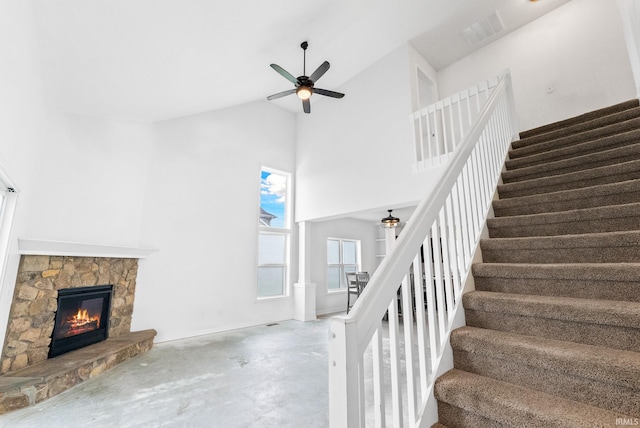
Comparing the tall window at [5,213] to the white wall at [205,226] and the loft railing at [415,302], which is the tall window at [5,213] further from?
the loft railing at [415,302]

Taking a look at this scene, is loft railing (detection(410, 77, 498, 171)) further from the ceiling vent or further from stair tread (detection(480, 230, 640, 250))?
stair tread (detection(480, 230, 640, 250))

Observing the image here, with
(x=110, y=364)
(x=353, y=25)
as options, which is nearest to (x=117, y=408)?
(x=110, y=364)

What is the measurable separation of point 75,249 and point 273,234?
10.6 ft

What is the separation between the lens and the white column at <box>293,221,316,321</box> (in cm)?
568

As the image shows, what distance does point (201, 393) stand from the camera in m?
2.52

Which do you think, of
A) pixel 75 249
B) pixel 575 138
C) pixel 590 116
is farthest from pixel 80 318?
pixel 590 116

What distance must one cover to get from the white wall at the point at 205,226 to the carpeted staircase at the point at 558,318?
4159mm

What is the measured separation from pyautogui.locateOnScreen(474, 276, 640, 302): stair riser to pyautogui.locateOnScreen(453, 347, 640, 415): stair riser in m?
0.53

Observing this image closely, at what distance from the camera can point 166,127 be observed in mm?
4578

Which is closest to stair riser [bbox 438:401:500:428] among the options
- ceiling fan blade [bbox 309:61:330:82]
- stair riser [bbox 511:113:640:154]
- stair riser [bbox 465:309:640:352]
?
stair riser [bbox 465:309:640:352]

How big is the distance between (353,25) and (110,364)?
5.50 meters

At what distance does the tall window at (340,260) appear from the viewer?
7008mm

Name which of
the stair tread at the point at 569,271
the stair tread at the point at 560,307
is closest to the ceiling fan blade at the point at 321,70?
the stair tread at the point at 569,271

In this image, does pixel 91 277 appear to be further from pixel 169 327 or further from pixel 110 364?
pixel 169 327
